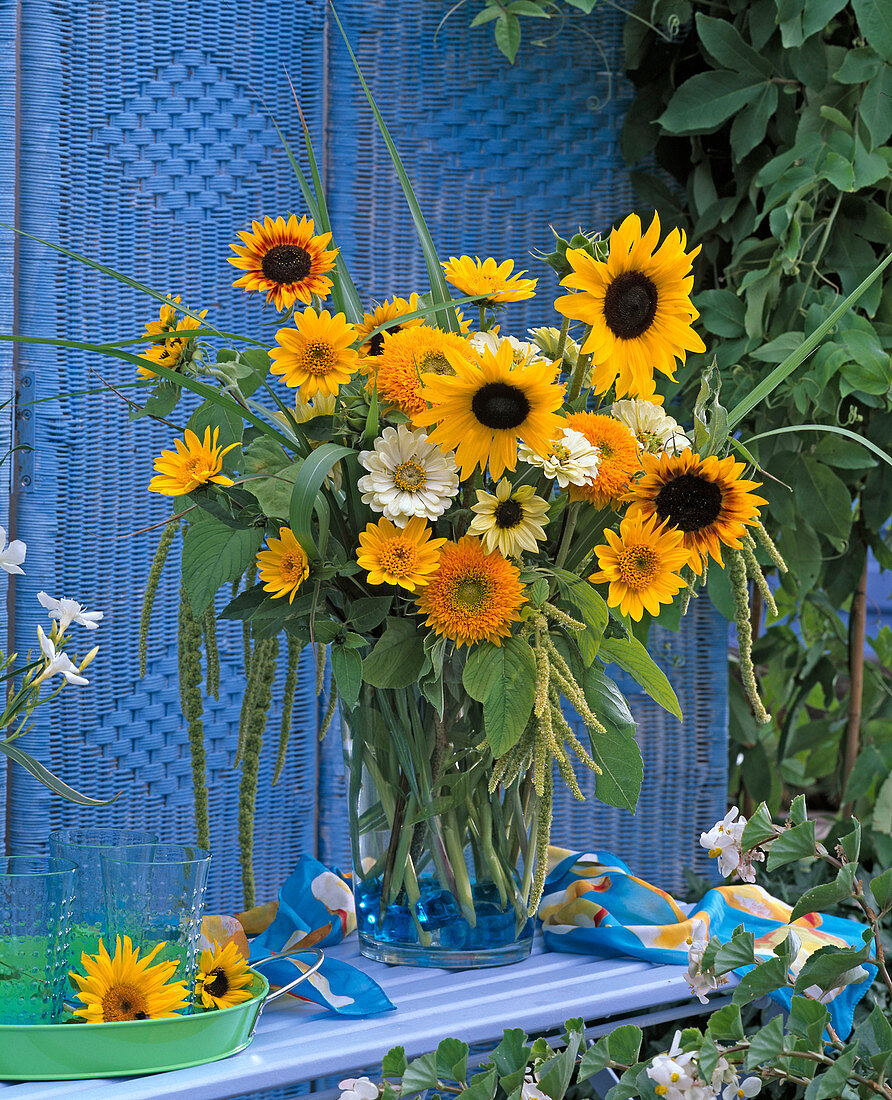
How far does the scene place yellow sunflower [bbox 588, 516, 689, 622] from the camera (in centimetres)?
75

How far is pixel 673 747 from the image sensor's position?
1.45m

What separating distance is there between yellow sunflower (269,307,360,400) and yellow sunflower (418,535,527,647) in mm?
144

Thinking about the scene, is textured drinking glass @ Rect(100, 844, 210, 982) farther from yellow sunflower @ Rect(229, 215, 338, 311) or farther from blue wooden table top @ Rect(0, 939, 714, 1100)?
yellow sunflower @ Rect(229, 215, 338, 311)

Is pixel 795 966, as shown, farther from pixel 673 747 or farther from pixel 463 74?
pixel 463 74

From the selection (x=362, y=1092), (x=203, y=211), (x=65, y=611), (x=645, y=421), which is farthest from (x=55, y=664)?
(x=203, y=211)

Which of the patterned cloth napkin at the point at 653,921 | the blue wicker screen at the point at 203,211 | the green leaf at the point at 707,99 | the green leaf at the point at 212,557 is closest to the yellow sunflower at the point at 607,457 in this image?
the green leaf at the point at 212,557

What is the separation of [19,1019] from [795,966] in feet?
1.92

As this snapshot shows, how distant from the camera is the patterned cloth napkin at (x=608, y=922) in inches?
36.5

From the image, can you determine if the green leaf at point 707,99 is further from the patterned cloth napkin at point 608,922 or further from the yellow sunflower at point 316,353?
the patterned cloth napkin at point 608,922

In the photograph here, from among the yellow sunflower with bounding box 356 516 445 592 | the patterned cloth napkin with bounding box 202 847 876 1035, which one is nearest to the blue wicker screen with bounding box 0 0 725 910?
the patterned cloth napkin with bounding box 202 847 876 1035

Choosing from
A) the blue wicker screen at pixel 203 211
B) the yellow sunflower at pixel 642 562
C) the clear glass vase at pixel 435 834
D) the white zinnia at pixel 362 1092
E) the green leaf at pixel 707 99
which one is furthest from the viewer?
the green leaf at pixel 707 99

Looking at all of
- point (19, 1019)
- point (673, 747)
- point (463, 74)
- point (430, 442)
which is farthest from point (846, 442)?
point (19, 1019)

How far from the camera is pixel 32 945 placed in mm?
744

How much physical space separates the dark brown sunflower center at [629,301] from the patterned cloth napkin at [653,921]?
464 mm
